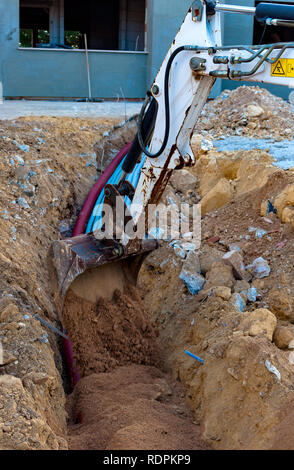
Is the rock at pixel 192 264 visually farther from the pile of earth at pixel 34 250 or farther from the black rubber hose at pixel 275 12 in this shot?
the black rubber hose at pixel 275 12

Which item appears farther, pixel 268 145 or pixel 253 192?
pixel 268 145

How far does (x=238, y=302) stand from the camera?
4.92 m

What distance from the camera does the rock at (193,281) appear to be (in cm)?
538

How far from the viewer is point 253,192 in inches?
248

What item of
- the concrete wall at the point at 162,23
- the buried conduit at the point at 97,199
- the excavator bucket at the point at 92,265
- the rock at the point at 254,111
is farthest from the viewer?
the concrete wall at the point at 162,23

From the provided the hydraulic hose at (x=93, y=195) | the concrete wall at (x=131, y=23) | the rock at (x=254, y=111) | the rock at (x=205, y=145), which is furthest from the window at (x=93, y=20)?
the hydraulic hose at (x=93, y=195)

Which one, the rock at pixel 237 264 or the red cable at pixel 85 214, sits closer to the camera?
the red cable at pixel 85 214

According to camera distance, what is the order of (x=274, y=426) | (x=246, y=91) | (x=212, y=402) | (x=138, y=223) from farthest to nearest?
1. (x=246, y=91)
2. (x=138, y=223)
3. (x=212, y=402)
4. (x=274, y=426)

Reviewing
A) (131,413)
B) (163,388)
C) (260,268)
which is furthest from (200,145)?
(131,413)

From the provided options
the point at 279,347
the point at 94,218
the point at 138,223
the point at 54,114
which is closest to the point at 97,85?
the point at 54,114

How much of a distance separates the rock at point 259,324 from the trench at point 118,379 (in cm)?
72

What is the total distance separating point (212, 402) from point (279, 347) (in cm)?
64

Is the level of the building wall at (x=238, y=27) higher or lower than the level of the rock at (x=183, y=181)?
higher

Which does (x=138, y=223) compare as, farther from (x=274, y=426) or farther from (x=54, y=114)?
(x=54, y=114)
